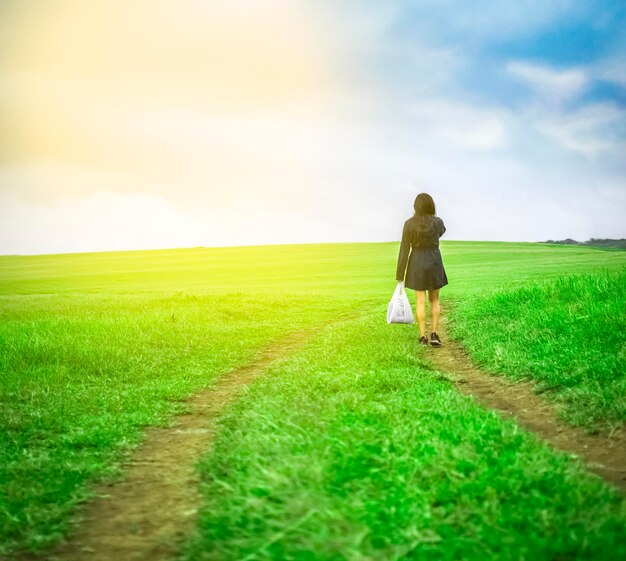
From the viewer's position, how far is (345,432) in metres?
5.92

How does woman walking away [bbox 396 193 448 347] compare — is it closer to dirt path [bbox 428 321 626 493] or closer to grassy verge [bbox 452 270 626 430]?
grassy verge [bbox 452 270 626 430]

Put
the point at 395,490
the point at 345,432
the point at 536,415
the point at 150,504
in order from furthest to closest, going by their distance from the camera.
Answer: the point at 536,415 < the point at 345,432 < the point at 150,504 < the point at 395,490

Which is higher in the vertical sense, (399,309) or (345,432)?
(399,309)

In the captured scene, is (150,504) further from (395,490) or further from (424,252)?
(424,252)

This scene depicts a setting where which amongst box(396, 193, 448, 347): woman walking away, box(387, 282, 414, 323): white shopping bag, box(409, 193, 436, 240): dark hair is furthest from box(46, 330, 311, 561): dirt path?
box(409, 193, 436, 240): dark hair

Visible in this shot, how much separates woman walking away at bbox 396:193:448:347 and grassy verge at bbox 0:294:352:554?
4.38 metres

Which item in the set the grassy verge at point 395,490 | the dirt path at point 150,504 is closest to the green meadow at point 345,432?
the grassy verge at point 395,490

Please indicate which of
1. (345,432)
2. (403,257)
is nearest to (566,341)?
(403,257)

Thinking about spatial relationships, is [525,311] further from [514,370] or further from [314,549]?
[314,549]

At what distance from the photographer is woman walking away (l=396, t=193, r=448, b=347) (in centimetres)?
1232

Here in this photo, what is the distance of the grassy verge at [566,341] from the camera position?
284 inches

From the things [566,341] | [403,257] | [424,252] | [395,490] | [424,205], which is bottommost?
[395,490]

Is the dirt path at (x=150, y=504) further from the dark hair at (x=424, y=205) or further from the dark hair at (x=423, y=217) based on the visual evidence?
the dark hair at (x=424, y=205)

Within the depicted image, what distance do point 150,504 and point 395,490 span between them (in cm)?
237
